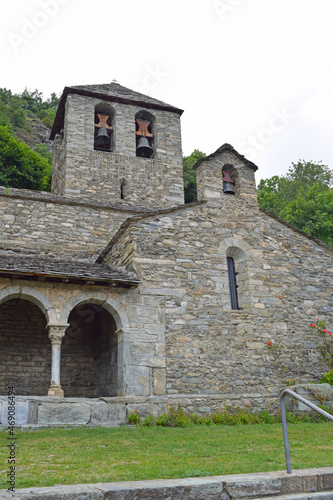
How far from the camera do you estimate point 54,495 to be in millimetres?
3434

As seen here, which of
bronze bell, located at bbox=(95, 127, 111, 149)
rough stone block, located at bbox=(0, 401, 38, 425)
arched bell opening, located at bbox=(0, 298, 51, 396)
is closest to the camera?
rough stone block, located at bbox=(0, 401, 38, 425)

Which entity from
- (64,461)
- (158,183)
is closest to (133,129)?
(158,183)

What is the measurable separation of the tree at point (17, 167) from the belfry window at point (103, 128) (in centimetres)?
801

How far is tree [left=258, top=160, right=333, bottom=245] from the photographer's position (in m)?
22.0

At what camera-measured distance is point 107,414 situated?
329 inches

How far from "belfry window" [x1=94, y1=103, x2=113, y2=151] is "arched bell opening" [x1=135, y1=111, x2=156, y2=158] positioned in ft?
3.42

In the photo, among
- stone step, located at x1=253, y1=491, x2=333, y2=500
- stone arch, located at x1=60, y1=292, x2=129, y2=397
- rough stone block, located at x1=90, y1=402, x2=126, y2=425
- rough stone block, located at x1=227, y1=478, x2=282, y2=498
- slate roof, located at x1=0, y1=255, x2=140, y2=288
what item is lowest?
stone step, located at x1=253, y1=491, x2=333, y2=500

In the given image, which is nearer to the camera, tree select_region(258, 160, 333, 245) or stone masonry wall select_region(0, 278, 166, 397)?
stone masonry wall select_region(0, 278, 166, 397)

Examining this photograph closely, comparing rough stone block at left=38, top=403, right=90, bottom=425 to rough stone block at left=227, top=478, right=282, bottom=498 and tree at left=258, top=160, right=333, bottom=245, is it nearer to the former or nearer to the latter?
rough stone block at left=227, top=478, right=282, bottom=498

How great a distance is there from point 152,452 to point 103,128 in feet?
44.1

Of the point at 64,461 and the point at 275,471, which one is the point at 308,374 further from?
the point at 64,461

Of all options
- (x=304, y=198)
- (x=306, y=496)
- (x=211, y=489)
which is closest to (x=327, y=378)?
(x=306, y=496)

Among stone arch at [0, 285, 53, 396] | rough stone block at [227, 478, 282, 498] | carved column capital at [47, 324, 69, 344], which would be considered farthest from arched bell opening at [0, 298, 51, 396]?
rough stone block at [227, 478, 282, 498]

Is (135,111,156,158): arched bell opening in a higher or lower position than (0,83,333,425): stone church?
higher
